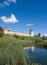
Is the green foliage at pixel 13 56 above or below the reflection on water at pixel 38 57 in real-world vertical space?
above

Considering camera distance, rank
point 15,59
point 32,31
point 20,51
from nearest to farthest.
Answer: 1. point 15,59
2. point 20,51
3. point 32,31

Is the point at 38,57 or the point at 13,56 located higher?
the point at 13,56

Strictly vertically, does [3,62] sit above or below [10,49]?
below

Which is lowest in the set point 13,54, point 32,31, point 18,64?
point 18,64

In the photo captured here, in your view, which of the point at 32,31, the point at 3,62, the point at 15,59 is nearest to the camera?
the point at 3,62

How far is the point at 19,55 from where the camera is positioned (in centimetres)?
1224

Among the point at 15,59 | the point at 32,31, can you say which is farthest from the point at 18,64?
the point at 32,31

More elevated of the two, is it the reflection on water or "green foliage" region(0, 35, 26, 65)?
"green foliage" region(0, 35, 26, 65)

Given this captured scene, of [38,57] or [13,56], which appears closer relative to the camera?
[13,56]

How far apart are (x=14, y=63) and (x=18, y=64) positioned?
570 millimetres

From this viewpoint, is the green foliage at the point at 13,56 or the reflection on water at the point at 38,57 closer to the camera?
the green foliage at the point at 13,56

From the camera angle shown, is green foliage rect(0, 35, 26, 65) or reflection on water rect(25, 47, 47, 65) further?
reflection on water rect(25, 47, 47, 65)

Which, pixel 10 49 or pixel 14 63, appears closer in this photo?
pixel 14 63

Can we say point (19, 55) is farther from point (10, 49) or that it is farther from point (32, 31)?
point (32, 31)
